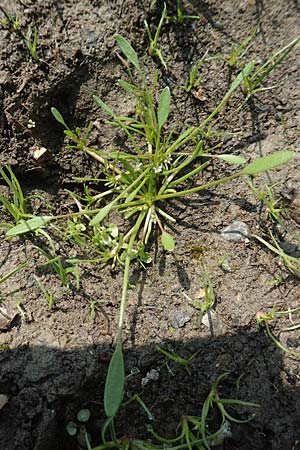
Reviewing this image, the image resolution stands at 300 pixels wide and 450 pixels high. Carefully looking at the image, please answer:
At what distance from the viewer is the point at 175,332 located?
54.1 inches

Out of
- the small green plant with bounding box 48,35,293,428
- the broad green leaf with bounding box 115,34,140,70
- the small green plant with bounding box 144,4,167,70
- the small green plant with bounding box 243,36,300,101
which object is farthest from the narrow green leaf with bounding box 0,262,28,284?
the small green plant with bounding box 243,36,300,101

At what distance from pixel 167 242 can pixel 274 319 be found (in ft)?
1.49

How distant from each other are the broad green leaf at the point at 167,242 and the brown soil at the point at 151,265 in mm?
108

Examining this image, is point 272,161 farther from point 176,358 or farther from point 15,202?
point 15,202

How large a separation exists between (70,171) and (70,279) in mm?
436

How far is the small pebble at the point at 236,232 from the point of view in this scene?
1.46 m

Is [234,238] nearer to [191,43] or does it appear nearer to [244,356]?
[244,356]

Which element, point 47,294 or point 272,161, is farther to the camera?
point 47,294

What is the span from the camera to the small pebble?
4.81 ft

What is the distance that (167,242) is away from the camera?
53.9 inches

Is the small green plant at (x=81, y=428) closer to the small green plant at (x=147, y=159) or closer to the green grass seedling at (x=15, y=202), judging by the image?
the small green plant at (x=147, y=159)

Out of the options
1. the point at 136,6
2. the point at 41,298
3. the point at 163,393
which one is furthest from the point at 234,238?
the point at 136,6

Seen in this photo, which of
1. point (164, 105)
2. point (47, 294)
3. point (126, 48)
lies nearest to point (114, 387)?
point (47, 294)

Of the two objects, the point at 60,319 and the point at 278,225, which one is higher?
the point at 60,319
